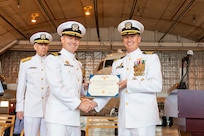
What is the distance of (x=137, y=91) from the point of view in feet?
6.91

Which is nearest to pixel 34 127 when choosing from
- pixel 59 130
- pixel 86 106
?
pixel 59 130

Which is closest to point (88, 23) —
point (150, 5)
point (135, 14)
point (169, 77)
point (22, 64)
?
point (135, 14)

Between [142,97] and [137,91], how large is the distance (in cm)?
7

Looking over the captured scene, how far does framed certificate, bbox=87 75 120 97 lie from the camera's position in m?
2.17

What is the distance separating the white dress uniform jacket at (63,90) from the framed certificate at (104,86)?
0.12 m

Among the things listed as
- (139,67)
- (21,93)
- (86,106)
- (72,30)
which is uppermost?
(72,30)

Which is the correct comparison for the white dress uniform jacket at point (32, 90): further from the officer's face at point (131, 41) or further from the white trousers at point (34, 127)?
the officer's face at point (131, 41)

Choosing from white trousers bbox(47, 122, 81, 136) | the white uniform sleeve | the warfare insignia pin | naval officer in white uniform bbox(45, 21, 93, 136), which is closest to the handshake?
naval officer in white uniform bbox(45, 21, 93, 136)

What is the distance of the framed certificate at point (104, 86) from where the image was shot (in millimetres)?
2170

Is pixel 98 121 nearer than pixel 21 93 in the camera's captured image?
No

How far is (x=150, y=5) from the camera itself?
10898mm

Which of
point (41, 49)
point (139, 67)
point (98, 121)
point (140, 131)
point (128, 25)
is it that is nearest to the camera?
point (140, 131)

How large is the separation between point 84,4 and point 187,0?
3.77 m

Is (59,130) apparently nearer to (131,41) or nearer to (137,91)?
(137,91)
